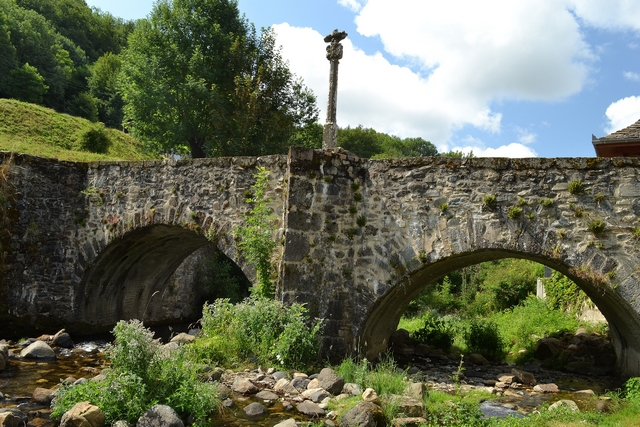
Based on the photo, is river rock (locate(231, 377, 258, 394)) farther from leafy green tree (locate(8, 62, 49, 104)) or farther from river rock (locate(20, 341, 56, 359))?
leafy green tree (locate(8, 62, 49, 104))

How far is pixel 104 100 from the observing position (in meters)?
38.2

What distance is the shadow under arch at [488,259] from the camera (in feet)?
25.9

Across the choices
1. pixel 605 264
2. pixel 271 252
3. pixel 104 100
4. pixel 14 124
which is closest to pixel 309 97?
pixel 14 124

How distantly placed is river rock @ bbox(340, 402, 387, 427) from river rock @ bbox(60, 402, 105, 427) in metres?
2.62

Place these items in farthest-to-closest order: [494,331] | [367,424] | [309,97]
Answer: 1. [309,97]
2. [494,331]
3. [367,424]

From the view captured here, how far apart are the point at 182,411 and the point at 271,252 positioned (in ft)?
12.2

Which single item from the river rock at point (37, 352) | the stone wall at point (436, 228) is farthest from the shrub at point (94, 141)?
the stone wall at point (436, 228)

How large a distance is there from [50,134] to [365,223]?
630 inches

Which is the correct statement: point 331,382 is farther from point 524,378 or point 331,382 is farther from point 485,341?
point 485,341

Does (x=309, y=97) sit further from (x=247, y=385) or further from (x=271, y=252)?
(x=247, y=385)

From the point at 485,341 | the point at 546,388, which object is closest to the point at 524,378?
the point at 546,388

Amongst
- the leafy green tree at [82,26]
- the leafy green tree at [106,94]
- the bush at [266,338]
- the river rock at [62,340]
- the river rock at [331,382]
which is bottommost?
the river rock at [62,340]

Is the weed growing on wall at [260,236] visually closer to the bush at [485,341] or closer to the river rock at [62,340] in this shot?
the river rock at [62,340]

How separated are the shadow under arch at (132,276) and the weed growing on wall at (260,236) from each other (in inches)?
86.7
